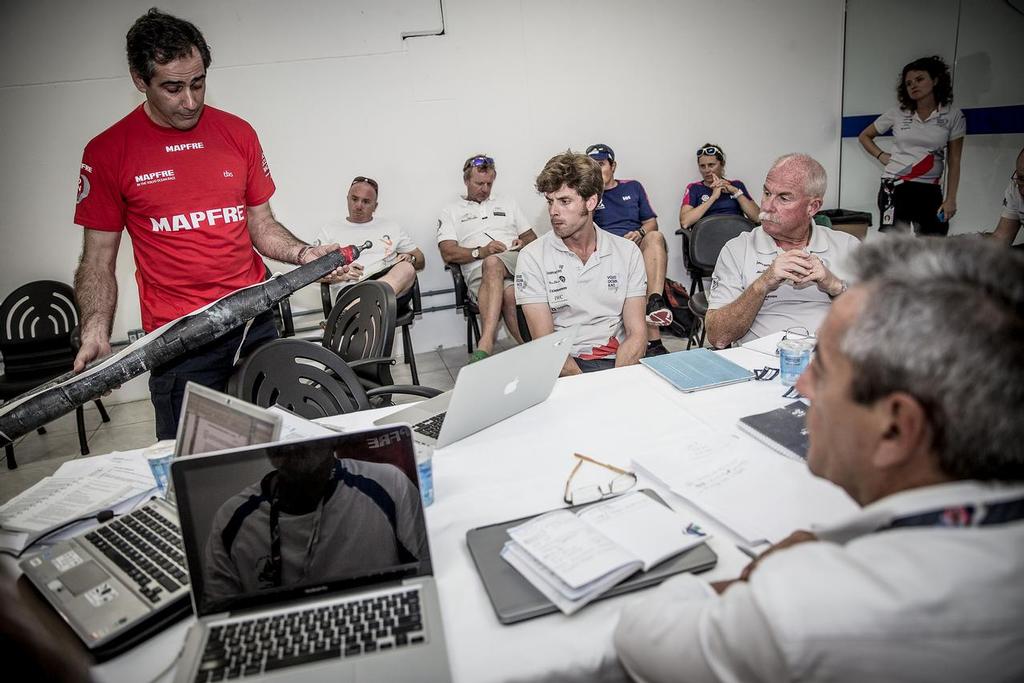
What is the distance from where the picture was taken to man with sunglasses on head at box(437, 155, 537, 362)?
4395 millimetres

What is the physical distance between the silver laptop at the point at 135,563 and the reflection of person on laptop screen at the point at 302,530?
0.36ft

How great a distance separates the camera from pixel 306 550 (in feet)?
3.42

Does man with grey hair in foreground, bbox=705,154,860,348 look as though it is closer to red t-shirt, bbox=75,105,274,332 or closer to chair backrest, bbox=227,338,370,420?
chair backrest, bbox=227,338,370,420

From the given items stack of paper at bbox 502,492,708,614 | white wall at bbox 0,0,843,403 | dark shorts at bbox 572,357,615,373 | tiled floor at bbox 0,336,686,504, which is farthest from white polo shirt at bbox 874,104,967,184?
stack of paper at bbox 502,492,708,614

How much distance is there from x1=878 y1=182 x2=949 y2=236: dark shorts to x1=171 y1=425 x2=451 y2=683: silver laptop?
5.36 metres

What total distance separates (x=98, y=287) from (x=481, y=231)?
2856 millimetres

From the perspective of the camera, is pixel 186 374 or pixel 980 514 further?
pixel 186 374

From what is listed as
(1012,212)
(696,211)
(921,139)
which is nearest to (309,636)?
(1012,212)

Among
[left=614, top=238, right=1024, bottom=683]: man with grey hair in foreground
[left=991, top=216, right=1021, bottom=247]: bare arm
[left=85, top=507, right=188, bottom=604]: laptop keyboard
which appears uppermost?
[left=614, top=238, right=1024, bottom=683]: man with grey hair in foreground

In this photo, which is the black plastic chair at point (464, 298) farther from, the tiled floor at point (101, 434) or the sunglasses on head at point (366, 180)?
the sunglasses on head at point (366, 180)

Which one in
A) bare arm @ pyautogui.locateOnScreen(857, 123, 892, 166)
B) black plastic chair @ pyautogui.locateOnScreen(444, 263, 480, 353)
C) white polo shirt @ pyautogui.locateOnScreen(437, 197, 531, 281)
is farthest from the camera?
bare arm @ pyautogui.locateOnScreen(857, 123, 892, 166)

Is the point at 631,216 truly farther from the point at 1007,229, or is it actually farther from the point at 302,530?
the point at 302,530

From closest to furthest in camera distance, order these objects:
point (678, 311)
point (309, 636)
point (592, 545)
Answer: point (309, 636) < point (592, 545) < point (678, 311)

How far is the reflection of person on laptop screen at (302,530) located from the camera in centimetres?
103
